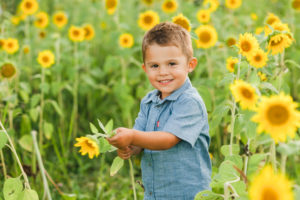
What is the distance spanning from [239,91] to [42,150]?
5.74ft

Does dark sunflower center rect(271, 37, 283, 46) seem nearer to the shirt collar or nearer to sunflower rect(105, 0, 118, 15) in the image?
the shirt collar

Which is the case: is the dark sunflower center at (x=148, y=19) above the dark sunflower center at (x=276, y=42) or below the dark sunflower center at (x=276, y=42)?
above

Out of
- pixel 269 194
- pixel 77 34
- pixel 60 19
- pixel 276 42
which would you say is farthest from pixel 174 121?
pixel 60 19

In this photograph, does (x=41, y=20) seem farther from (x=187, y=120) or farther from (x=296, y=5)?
(x=187, y=120)

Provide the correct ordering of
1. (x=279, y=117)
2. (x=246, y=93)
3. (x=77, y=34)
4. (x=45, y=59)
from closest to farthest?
(x=279, y=117), (x=246, y=93), (x=45, y=59), (x=77, y=34)

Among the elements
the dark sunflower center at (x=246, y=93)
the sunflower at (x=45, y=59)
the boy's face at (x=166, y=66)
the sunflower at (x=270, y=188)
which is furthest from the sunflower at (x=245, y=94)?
Answer: the sunflower at (x=45, y=59)

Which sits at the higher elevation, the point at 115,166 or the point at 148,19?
the point at 148,19

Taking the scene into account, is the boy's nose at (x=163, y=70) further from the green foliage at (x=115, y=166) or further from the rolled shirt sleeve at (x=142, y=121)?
the green foliage at (x=115, y=166)

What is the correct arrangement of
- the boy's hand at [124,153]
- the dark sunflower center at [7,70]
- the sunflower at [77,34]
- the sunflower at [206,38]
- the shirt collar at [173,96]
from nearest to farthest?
the boy's hand at [124,153], the shirt collar at [173,96], the dark sunflower center at [7,70], the sunflower at [206,38], the sunflower at [77,34]

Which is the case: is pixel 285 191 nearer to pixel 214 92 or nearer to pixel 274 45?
pixel 274 45

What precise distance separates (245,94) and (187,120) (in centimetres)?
36

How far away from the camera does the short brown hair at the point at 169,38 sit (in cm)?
153

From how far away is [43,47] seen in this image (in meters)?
3.54

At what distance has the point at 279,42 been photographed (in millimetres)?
1498
